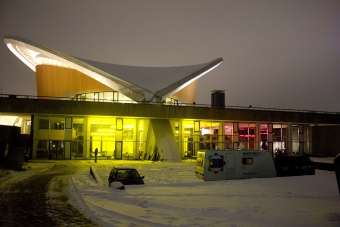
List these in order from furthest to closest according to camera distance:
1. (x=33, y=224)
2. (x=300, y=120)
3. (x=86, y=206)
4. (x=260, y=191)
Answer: (x=300, y=120) < (x=260, y=191) < (x=86, y=206) < (x=33, y=224)

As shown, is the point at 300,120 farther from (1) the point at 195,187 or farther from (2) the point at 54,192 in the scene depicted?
(2) the point at 54,192

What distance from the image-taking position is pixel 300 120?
37.5 meters

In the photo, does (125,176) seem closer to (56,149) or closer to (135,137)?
(56,149)

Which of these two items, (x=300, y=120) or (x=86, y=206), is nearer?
(x=86, y=206)

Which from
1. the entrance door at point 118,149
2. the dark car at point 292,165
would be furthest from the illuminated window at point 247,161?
the entrance door at point 118,149

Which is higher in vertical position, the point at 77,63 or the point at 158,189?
the point at 77,63

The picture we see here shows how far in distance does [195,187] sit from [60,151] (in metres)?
21.6

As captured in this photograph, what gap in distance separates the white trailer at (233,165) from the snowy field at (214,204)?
4.51 ft

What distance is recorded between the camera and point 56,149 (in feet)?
103

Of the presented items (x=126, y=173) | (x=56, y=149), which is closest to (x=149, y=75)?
(x=56, y=149)

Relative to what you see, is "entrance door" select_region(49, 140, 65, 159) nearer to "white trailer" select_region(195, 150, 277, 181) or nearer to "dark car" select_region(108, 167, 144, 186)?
"dark car" select_region(108, 167, 144, 186)

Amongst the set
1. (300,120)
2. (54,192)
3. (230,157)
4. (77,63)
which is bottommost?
(54,192)

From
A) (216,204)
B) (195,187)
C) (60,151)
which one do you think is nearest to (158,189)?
(195,187)

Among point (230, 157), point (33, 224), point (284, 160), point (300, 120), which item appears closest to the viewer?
point (33, 224)
